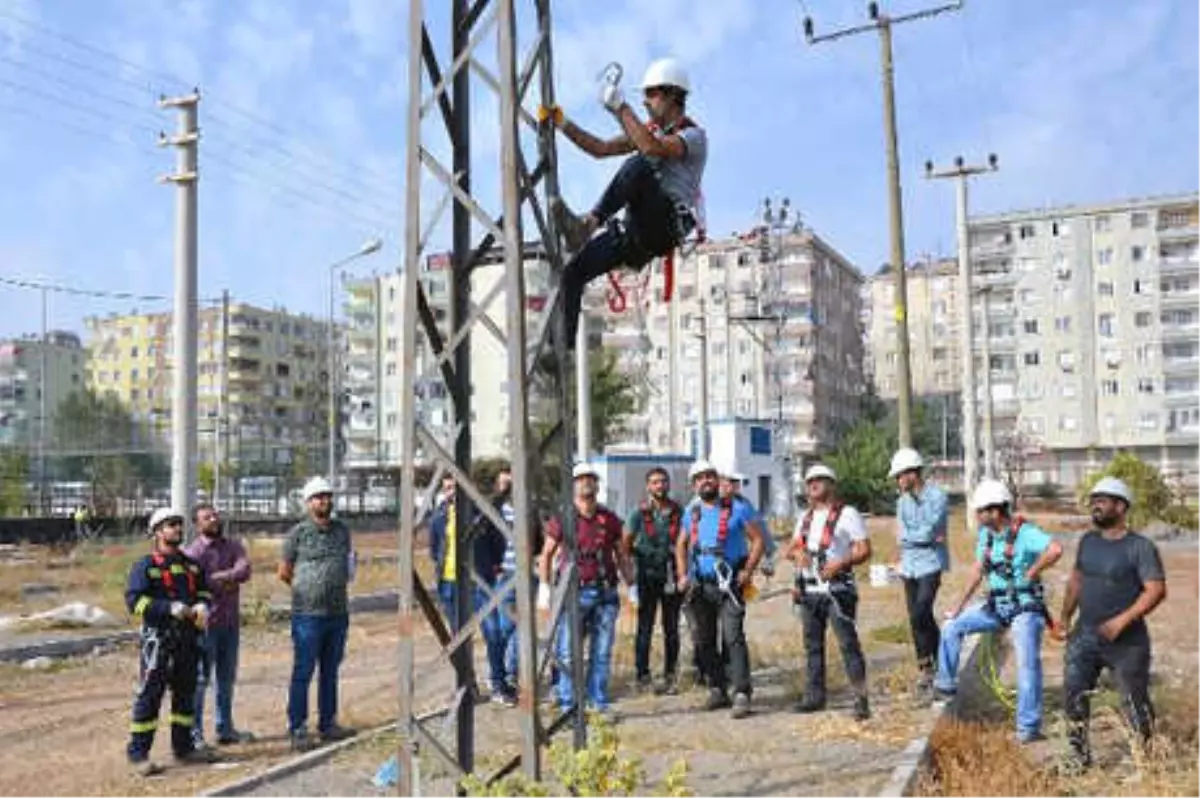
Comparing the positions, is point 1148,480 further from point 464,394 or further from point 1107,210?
Result: point 1107,210

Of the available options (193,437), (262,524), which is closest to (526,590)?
(193,437)

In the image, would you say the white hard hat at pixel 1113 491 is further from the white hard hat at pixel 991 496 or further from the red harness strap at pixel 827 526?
the red harness strap at pixel 827 526

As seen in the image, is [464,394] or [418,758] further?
[464,394]

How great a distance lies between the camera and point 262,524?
42.5 meters

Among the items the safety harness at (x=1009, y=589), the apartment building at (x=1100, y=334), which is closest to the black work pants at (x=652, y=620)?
the safety harness at (x=1009, y=589)

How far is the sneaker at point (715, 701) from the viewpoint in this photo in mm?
9461

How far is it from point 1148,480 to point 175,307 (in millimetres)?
27451

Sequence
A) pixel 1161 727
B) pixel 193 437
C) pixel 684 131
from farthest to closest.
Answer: pixel 193 437 → pixel 1161 727 → pixel 684 131

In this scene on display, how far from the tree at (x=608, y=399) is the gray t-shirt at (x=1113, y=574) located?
154ft

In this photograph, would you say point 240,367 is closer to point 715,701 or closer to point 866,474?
point 866,474

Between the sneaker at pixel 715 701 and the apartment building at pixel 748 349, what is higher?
the apartment building at pixel 748 349

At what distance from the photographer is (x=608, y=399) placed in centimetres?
5662

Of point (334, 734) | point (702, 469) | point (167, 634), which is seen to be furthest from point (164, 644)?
point (702, 469)

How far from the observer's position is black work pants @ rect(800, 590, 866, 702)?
8656mm
